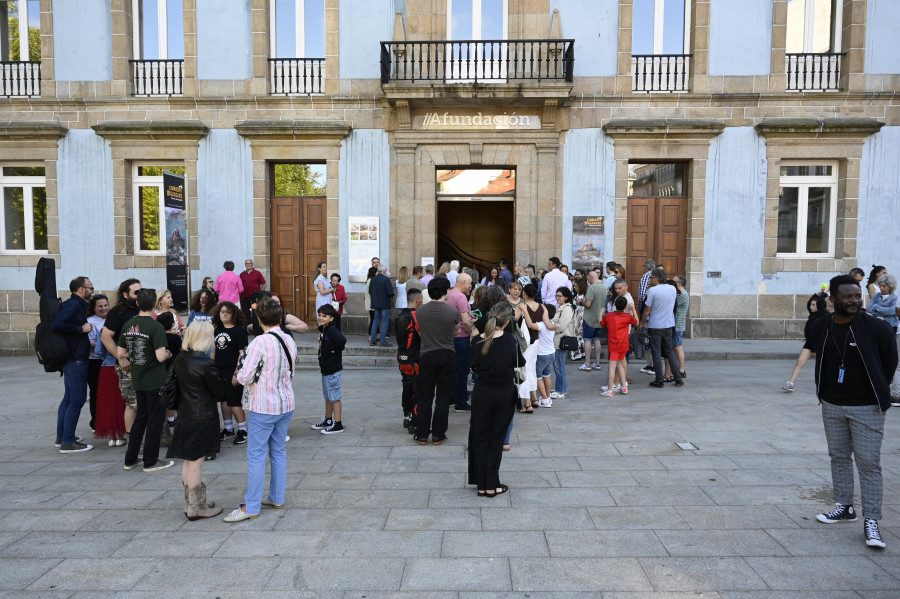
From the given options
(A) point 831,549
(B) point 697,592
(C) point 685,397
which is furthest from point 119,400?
(C) point 685,397

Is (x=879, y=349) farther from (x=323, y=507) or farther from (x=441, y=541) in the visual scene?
(x=323, y=507)

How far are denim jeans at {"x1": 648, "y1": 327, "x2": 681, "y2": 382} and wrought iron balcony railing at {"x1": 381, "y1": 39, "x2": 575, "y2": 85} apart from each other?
638 centimetres

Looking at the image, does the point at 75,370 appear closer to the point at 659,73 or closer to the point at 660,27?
the point at 659,73

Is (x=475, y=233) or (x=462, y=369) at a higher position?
(x=475, y=233)

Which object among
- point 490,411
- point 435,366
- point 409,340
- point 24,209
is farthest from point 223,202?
point 490,411

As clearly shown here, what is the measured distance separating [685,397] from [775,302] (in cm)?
610

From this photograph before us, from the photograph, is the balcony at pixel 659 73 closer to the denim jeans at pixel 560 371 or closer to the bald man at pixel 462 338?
the denim jeans at pixel 560 371

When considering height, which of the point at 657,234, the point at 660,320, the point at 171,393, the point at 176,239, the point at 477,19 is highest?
the point at 477,19

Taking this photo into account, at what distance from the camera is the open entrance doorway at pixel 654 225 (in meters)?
14.0

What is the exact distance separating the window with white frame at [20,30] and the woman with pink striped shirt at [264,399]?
45.9ft

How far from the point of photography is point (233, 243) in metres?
14.1

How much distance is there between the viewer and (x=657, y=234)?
14.0 m

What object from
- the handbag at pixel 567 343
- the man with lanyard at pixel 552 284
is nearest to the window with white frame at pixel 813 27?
the man with lanyard at pixel 552 284

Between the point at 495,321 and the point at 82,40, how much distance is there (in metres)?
13.7
